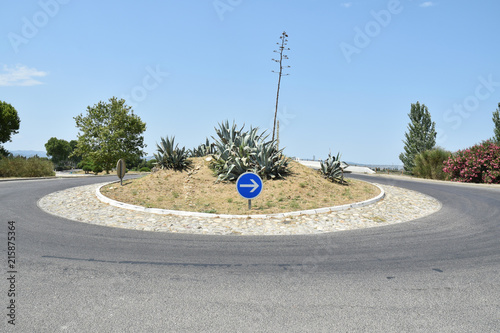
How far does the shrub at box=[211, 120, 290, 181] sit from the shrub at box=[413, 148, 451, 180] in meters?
19.6

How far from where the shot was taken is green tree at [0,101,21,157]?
139ft

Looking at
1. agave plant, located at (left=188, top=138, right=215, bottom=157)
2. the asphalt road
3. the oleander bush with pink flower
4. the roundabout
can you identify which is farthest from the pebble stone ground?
the oleander bush with pink flower

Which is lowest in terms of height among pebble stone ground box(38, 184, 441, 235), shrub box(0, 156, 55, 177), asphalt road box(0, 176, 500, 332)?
asphalt road box(0, 176, 500, 332)

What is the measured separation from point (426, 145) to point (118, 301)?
50.5 meters

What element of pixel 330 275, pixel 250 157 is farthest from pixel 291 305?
pixel 250 157

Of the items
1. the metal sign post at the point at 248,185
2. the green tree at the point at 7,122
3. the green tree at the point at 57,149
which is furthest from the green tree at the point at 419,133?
the green tree at the point at 57,149

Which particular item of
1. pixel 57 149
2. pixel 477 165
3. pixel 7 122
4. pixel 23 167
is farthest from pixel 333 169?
pixel 57 149

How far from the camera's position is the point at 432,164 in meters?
29.0

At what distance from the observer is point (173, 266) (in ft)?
16.9

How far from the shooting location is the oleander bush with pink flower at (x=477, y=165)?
23438 millimetres

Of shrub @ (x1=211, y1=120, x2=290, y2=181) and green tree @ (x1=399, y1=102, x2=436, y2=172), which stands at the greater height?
green tree @ (x1=399, y1=102, x2=436, y2=172)

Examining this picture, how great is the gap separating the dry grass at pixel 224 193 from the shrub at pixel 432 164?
17128mm

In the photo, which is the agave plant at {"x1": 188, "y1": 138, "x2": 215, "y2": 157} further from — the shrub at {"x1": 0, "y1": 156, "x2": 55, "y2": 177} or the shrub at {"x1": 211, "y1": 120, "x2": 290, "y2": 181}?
the shrub at {"x1": 0, "y1": 156, "x2": 55, "y2": 177}

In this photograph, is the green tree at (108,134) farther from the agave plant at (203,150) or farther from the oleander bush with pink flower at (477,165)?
the oleander bush with pink flower at (477,165)
